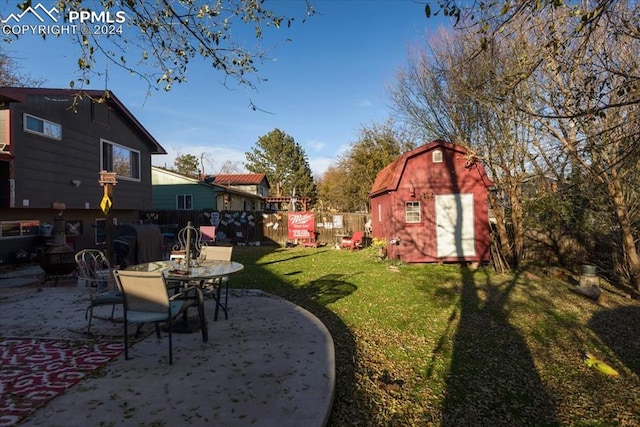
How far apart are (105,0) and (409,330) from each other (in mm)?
5301

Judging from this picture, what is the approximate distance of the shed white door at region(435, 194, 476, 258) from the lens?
11.9 meters

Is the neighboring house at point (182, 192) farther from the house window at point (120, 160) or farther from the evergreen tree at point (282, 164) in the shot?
the evergreen tree at point (282, 164)

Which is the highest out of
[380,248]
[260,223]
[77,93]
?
[77,93]

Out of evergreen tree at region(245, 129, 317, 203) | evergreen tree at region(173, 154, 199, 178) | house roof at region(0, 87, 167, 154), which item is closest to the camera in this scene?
house roof at region(0, 87, 167, 154)

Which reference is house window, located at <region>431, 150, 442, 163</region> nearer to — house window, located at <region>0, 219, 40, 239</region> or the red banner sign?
the red banner sign

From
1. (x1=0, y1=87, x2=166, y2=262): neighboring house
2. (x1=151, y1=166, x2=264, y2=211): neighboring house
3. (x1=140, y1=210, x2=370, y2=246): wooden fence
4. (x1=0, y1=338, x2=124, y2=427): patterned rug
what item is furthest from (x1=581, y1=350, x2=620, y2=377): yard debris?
(x1=151, y1=166, x2=264, y2=211): neighboring house

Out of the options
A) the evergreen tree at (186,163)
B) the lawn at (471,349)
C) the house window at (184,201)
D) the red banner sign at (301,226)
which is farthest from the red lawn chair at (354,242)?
the evergreen tree at (186,163)

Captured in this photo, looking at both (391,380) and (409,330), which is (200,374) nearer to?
(391,380)

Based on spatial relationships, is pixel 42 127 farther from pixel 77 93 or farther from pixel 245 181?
pixel 245 181

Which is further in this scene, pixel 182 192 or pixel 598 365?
pixel 182 192

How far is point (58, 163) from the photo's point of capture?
36.5ft

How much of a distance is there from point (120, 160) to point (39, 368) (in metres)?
12.6

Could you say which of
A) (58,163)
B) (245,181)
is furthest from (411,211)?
(245,181)

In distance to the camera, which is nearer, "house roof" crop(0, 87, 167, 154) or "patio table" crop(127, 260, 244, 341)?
"patio table" crop(127, 260, 244, 341)
